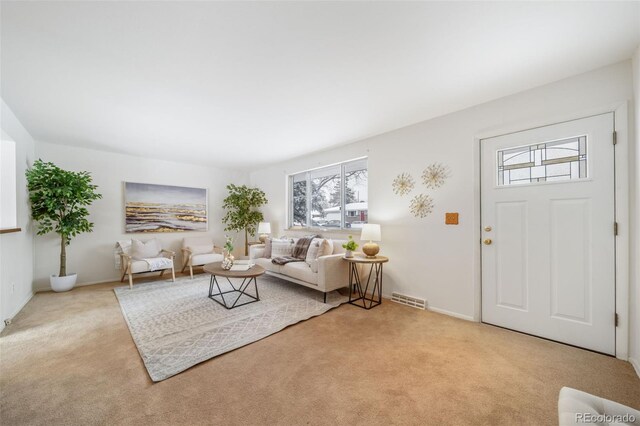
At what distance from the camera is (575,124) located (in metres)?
2.29

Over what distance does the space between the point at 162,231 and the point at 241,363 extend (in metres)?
4.29

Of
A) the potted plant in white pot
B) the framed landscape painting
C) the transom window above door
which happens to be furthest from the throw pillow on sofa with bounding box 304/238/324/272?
the potted plant in white pot

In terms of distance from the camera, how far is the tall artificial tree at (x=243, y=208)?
5.92m

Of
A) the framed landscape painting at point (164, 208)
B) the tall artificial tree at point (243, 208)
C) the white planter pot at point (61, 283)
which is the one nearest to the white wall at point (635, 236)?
the tall artificial tree at point (243, 208)

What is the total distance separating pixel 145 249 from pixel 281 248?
251cm

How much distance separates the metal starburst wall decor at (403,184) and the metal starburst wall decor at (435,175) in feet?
0.62

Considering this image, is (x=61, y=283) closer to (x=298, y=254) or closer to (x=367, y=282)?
(x=298, y=254)

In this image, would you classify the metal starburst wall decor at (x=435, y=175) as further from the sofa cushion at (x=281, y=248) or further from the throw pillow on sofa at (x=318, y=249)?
the sofa cushion at (x=281, y=248)

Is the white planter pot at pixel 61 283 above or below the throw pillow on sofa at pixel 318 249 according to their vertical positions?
below

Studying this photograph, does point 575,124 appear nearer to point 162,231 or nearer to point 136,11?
point 136,11

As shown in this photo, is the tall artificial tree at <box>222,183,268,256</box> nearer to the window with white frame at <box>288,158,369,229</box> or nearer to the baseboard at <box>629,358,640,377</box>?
the window with white frame at <box>288,158,369,229</box>

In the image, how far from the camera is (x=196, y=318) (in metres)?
2.88

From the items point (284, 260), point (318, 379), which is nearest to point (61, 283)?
point (284, 260)

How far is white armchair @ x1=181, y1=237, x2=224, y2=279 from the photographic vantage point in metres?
4.88
